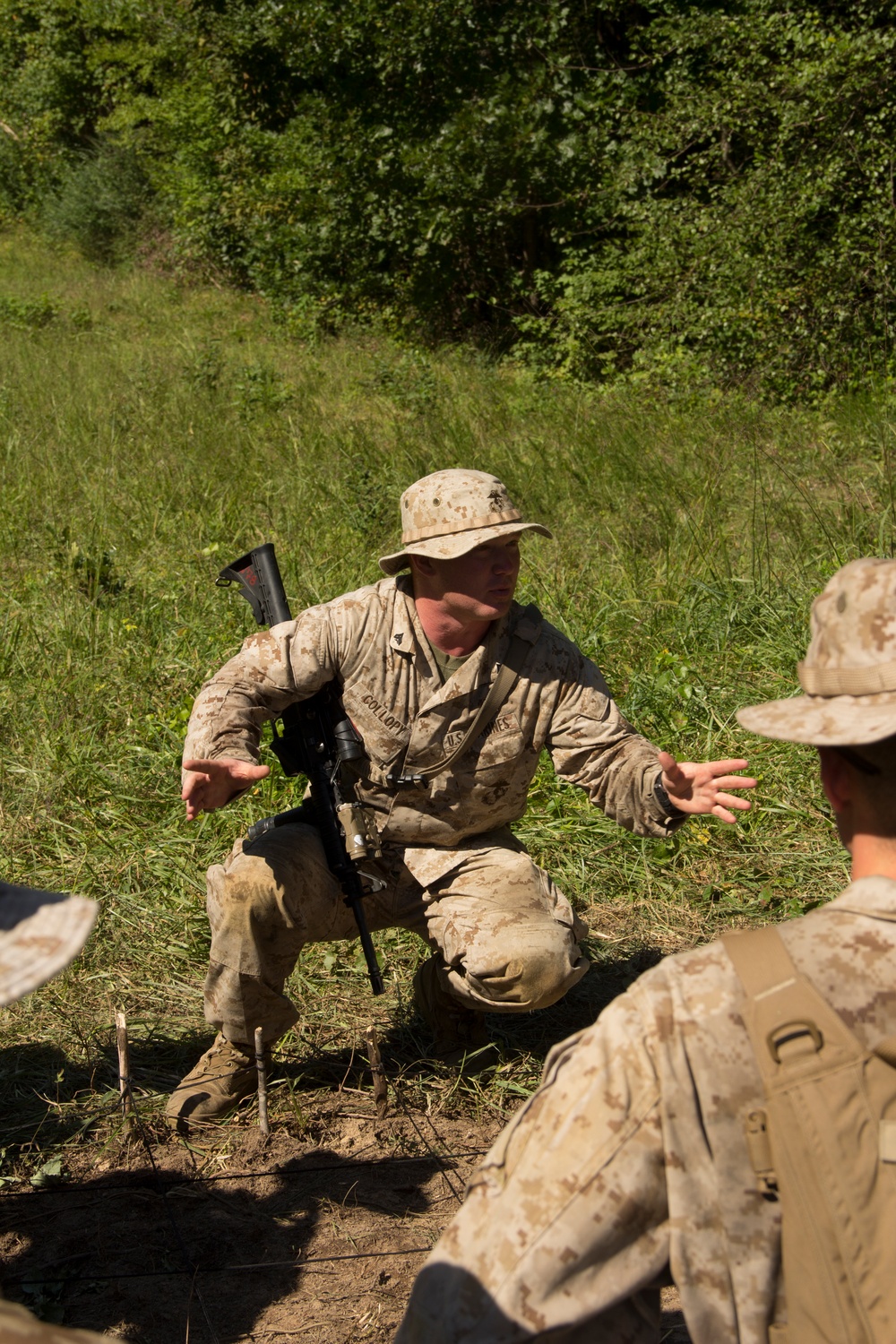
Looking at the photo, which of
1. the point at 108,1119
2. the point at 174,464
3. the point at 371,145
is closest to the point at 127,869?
the point at 108,1119

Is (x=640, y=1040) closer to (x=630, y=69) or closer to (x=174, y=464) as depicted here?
(x=174, y=464)

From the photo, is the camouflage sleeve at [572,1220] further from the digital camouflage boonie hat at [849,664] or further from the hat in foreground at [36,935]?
the hat in foreground at [36,935]

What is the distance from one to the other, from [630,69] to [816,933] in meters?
12.7

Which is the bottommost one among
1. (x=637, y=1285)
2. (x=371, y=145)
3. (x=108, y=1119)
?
(x=108, y=1119)

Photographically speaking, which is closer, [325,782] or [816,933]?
[816,933]

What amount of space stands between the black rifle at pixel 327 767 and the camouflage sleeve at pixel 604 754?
59cm

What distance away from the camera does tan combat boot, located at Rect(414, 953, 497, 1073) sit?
3.66m

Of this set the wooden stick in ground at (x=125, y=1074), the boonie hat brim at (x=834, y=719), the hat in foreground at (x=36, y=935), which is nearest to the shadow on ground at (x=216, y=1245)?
the wooden stick in ground at (x=125, y=1074)

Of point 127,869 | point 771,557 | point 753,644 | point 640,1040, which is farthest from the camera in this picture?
point 771,557

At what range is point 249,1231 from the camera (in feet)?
9.93

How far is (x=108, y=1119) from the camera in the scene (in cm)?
341

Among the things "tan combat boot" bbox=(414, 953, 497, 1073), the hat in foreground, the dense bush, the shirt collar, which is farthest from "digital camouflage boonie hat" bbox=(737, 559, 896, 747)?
the dense bush

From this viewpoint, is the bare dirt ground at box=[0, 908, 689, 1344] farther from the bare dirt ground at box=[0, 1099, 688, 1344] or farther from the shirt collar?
the shirt collar

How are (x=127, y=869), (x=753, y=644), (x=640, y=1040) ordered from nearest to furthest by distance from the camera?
1. (x=640, y=1040)
2. (x=127, y=869)
3. (x=753, y=644)
